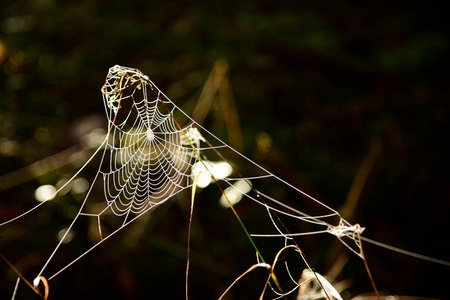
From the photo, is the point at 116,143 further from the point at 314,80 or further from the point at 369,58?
the point at 369,58

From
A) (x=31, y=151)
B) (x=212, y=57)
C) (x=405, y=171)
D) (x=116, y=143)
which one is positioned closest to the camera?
(x=405, y=171)

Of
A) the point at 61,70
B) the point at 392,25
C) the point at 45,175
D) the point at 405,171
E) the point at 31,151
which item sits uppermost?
the point at 61,70

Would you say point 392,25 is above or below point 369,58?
above

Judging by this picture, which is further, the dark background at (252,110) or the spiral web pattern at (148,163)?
the dark background at (252,110)

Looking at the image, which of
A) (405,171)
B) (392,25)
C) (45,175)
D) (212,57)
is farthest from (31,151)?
(392,25)

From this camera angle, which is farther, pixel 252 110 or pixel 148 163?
pixel 252 110

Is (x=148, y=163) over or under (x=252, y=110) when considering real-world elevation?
under

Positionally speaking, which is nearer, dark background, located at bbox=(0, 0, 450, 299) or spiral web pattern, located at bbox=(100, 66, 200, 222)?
spiral web pattern, located at bbox=(100, 66, 200, 222)

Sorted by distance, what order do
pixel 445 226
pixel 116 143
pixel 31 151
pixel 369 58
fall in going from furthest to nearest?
pixel 369 58, pixel 31 151, pixel 116 143, pixel 445 226
